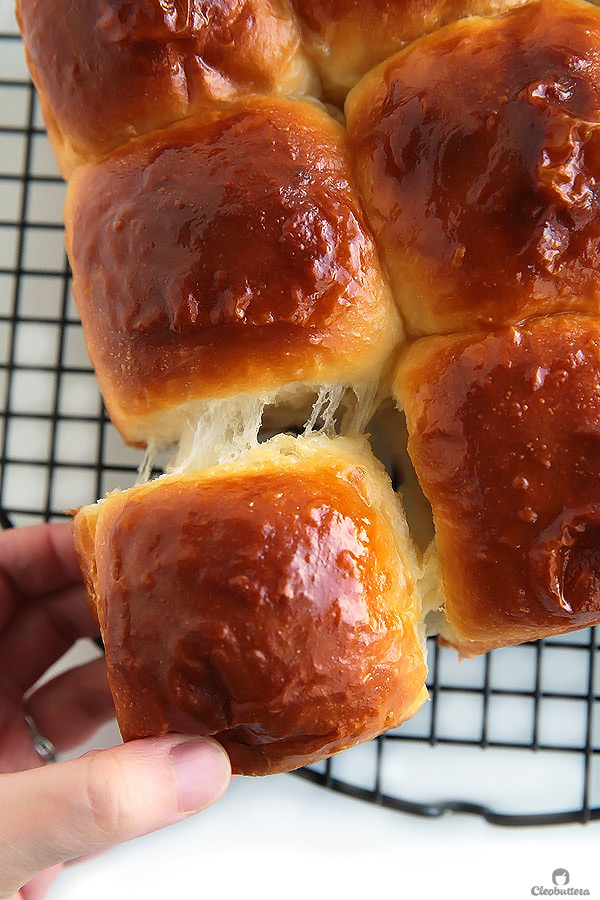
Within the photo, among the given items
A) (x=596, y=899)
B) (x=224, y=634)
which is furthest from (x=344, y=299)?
(x=596, y=899)

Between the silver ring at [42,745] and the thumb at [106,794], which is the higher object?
the thumb at [106,794]

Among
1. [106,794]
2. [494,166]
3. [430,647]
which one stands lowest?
[430,647]

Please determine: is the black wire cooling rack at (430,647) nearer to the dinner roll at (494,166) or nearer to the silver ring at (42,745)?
the silver ring at (42,745)

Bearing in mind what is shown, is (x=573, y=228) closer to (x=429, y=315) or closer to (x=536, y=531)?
(x=429, y=315)

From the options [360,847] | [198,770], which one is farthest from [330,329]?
[360,847]

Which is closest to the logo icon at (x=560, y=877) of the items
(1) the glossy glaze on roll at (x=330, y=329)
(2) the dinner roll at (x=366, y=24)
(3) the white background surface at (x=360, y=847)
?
(3) the white background surface at (x=360, y=847)

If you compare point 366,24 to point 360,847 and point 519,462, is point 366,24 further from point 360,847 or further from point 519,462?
point 360,847
